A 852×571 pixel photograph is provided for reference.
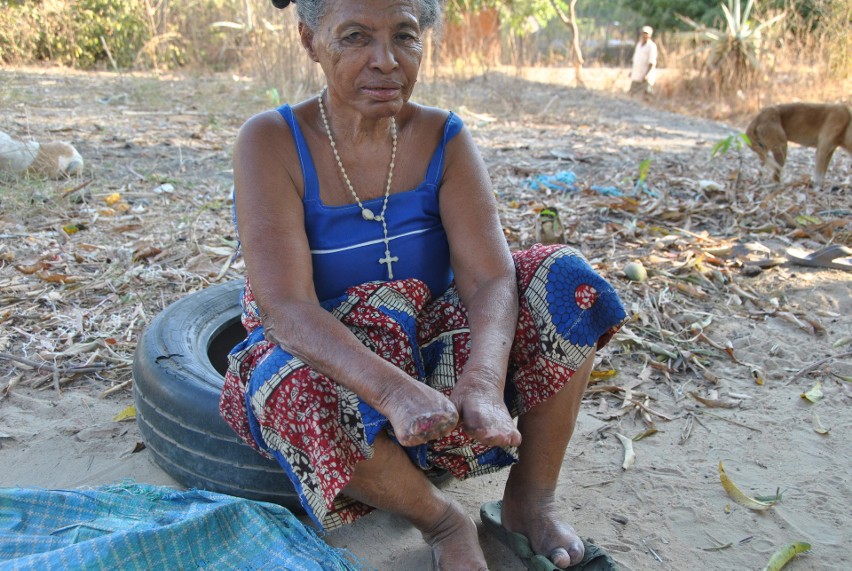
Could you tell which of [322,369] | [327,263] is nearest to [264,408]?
[322,369]

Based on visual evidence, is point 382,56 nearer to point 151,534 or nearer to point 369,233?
point 369,233

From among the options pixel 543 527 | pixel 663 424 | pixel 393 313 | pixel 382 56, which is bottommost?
pixel 663 424

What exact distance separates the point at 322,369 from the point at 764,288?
3.02 metres

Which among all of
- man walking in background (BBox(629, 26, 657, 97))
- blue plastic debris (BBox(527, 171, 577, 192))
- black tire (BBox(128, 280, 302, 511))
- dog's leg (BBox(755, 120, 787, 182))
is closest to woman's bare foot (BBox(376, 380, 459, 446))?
black tire (BBox(128, 280, 302, 511))

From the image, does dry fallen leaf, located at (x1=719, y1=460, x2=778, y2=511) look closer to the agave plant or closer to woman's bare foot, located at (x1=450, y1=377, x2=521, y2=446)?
woman's bare foot, located at (x1=450, y1=377, x2=521, y2=446)

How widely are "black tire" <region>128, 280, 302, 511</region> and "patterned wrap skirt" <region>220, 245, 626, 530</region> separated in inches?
8.3

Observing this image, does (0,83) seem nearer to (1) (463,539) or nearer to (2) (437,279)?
(2) (437,279)

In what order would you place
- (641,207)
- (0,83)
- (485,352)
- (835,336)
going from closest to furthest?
1. (485,352)
2. (835,336)
3. (641,207)
4. (0,83)

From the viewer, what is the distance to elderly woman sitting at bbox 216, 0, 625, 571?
1.67 metres

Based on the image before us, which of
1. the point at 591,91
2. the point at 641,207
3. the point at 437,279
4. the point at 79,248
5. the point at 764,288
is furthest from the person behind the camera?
the point at 591,91

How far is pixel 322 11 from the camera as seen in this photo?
190 centimetres

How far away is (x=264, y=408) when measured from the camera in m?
1.66

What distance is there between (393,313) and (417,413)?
420 mm

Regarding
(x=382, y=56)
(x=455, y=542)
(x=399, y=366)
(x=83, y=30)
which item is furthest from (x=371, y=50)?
(x=83, y=30)
